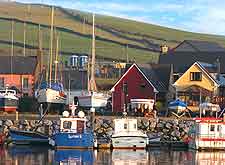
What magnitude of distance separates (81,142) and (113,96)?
26979mm

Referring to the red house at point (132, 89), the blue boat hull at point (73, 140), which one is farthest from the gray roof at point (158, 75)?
the blue boat hull at point (73, 140)

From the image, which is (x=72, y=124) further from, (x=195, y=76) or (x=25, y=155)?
(x=195, y=76)

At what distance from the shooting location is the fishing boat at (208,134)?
203 feet

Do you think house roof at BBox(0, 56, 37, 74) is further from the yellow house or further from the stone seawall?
the stone seawall

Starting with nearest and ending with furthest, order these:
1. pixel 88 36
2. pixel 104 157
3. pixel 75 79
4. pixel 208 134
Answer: pixel 104 157 → pixel 208 134 → pixel 75 79 → pixel 88 36

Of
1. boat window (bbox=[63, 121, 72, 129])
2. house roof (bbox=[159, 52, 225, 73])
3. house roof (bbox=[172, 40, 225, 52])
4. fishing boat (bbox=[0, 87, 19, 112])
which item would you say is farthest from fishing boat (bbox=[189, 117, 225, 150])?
house roof (bbox=[172, 40, 225, 52])

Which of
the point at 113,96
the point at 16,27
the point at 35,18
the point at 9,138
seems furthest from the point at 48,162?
the point at 35,18

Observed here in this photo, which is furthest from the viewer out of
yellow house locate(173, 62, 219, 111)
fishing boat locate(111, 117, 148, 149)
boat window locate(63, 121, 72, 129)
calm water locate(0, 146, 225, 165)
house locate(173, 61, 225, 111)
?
yellow house locate(173, 62, 219, 111)

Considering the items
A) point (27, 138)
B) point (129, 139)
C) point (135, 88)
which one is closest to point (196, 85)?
point (135, 88)

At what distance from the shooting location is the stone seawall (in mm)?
66438

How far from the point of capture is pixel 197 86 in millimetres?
86125

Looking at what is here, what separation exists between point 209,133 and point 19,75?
42.2m

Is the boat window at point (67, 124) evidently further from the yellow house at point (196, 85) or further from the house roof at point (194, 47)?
the house roof at point (194, 47)

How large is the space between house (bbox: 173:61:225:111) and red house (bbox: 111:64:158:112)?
317 centimetres
